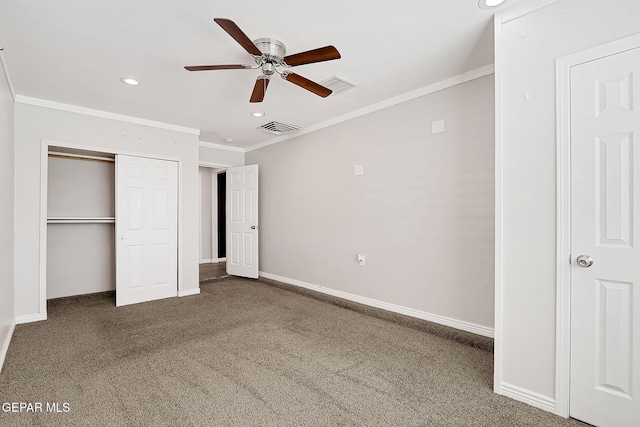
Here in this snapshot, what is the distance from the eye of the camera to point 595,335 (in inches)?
68.6

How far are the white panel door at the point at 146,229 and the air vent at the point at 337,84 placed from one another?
272cm

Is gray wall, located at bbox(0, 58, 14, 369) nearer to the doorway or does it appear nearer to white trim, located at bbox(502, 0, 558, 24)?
white trim, located at bbox(502, 0, 558, 24)

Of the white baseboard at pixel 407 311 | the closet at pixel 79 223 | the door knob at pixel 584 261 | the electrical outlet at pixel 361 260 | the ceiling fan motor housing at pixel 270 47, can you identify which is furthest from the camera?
the closet at pixel 79 223

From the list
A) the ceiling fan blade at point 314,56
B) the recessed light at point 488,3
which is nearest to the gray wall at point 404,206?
the recessed light at point 488,3

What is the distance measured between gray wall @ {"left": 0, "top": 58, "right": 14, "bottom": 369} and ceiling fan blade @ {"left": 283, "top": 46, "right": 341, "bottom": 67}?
8.03 feet

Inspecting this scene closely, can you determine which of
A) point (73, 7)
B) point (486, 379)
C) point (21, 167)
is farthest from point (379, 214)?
point (21, 167)

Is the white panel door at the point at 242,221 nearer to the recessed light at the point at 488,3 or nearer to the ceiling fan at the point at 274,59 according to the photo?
the ceiling fan at the point at 274,59

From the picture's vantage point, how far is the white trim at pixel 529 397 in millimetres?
1885

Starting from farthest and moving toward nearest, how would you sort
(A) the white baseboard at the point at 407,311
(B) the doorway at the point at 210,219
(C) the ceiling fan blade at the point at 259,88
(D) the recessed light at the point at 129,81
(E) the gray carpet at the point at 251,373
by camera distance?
(B) the doorway at the point at 210,219 < (D) the recessed light at the point at 129,81 < (A) the white baseboard at the point at 407,311 < (C) the ceiling fan blade at the point at 259,88 < (E) the gray carpet at the point at 251,373

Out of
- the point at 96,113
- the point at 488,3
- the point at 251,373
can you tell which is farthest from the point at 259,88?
the point at 96,113

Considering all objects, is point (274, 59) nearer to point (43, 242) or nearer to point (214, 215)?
point (43, 242)

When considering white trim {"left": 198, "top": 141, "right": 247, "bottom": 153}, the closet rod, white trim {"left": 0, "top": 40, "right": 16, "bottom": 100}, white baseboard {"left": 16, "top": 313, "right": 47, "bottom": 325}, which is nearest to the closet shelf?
the closet rod

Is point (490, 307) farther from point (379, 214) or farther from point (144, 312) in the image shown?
point (144, 312)

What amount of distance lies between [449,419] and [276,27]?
9.15 ft
